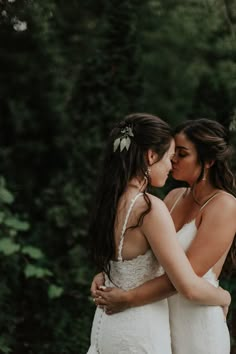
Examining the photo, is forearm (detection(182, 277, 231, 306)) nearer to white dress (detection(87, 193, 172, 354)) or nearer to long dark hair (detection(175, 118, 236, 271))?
white dress (detection(87, 193, 172, 354))

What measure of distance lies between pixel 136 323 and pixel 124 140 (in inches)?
30.7

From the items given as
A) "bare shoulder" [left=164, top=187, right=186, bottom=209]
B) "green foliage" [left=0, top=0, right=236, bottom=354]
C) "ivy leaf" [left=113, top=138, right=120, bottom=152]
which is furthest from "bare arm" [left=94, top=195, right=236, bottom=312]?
"green foliage" [left=0, top=0, right=236, bottom=354]

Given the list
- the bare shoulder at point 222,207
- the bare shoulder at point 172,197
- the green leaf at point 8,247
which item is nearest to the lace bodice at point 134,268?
the bare shoulder at point 222,207

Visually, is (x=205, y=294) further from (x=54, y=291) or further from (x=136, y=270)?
(x=54, y=291)

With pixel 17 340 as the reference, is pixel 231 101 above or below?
above

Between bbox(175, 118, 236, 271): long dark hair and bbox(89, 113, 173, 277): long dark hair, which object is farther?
bbox(175, 118, 236, 271): long dark hair

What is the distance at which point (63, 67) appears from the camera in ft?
28.5

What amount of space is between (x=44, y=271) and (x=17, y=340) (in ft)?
2.83

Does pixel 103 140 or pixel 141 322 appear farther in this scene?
pixel 103 140

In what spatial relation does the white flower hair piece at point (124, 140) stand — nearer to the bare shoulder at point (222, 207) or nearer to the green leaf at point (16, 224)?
the bare shoulder at point (222, 207)

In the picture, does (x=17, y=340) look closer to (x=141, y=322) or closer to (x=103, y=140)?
(x=103, y=140)

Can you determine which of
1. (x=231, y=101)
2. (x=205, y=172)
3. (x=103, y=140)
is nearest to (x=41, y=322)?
(x=103, y=140)

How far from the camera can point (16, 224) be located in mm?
5691

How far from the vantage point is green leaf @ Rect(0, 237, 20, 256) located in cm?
555
